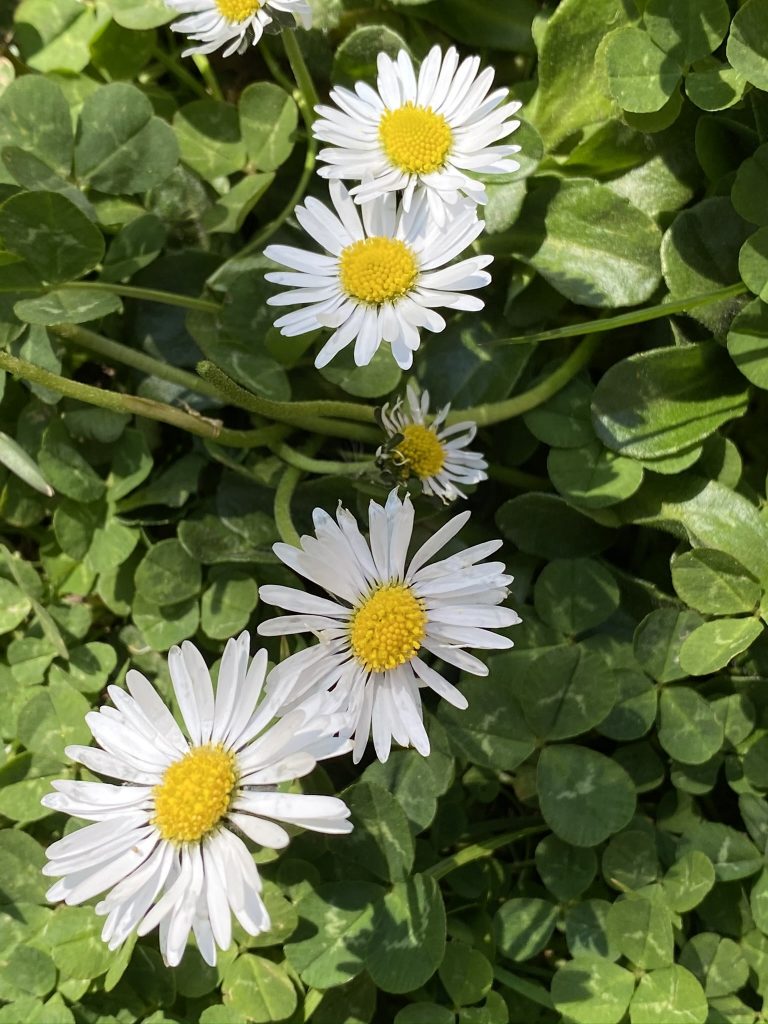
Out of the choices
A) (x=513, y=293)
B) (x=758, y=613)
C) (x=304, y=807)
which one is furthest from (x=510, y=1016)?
(x=513, y=293)

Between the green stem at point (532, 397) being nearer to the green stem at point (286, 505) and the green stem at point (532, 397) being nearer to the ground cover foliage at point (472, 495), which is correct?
the ground cover foliage at point (472, 495)

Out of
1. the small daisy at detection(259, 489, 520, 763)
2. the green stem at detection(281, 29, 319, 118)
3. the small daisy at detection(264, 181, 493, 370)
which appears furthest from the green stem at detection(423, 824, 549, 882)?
the green stem at detection(281, 29, 319, 118)

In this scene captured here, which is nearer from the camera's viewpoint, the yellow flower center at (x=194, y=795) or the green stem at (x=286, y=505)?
the yellow flower center at (x=194, y=795)

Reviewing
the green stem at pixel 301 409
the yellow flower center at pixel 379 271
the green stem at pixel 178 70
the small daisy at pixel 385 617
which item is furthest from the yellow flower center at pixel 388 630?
the green stem at pixel 178 70

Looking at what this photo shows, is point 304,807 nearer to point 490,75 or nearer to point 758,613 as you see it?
point 758,613

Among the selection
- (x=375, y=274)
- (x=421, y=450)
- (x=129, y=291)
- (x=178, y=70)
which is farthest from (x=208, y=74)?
(x=421, y=450)

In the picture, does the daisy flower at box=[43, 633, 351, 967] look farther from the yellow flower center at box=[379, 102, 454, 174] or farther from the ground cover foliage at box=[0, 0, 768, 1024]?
the yellow flower center at box=[379, 102, 454, 174]
